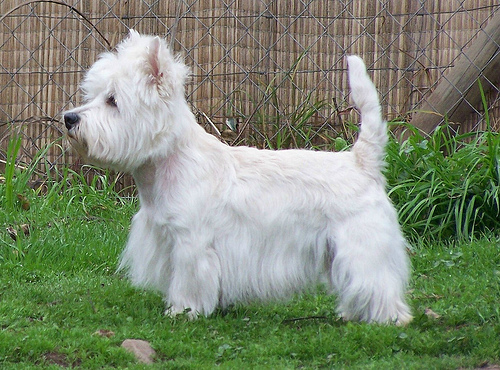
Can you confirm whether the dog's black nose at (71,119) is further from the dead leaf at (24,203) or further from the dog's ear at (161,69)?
the dead leaf at (24,203)

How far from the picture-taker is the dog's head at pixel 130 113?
4273 mm

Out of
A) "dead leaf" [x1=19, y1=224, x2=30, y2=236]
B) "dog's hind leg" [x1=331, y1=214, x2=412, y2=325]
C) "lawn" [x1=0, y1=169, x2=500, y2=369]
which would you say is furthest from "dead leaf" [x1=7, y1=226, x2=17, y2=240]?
"dog's hind leg" [x1=331, y1=214, x2=412, y2=325]

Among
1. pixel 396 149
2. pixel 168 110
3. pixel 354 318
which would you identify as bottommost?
pixel 354 318

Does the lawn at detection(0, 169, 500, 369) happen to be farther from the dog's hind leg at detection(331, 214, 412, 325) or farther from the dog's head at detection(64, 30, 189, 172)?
the dog's head at detection(64, 30, 189, 172)

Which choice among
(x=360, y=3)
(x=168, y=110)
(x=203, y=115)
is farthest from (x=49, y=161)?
(x=168, y=110)

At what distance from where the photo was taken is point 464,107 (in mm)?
7410

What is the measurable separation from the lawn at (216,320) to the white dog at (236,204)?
21 centimetres

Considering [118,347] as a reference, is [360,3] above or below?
above

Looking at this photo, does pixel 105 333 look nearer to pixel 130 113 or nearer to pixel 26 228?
pixel 130 113

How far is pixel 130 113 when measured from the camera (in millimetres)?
4301

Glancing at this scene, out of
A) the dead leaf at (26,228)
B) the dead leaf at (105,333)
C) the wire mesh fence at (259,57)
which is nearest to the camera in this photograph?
the dead leaf at (105,333)

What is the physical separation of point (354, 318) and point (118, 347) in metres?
1.37

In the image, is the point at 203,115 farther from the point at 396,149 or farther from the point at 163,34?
the point at 396,149

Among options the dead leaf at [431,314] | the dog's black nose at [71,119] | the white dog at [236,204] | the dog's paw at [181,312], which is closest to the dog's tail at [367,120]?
the white dog at [236,204]
